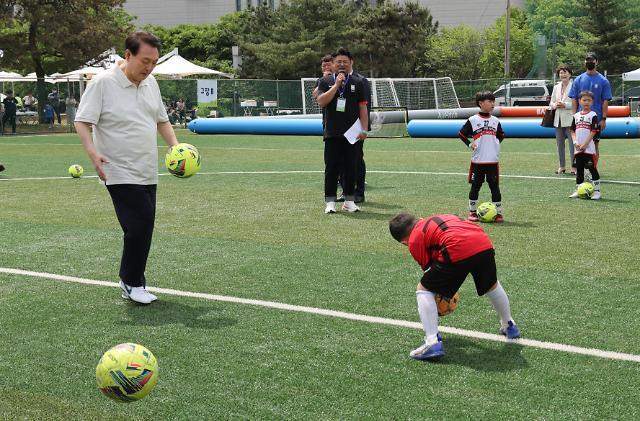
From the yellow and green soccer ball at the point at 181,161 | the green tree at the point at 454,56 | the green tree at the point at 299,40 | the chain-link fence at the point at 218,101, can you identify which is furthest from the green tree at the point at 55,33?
the green tree at the point at 454,56

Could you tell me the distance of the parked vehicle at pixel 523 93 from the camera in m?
41.7

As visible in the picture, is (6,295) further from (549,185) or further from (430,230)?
(549,185)

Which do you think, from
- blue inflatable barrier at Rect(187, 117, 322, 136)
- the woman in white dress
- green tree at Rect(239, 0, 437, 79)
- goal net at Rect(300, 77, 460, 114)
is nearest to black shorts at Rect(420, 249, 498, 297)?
the woman in white dress

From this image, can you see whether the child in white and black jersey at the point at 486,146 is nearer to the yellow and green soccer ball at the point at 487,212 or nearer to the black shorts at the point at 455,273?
the yellow and green soccer ball at the point at 487,212

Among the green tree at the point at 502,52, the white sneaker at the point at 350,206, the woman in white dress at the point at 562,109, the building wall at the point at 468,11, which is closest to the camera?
the white sneaker at the point at 350,206

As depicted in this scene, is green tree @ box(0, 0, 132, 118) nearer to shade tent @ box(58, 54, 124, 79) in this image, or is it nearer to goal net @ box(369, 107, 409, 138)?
shade tent @ box(58, 54, 124, 79)

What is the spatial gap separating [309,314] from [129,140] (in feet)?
6.54

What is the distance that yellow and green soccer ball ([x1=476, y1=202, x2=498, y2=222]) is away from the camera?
397 inches

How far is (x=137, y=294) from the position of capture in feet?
21.6

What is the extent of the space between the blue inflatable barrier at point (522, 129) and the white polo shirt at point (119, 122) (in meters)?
19.6

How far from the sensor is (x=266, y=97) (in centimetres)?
4272

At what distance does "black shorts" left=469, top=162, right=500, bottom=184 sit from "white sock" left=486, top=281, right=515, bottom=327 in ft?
16.2

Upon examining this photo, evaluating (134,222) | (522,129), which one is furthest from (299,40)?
(134,222)

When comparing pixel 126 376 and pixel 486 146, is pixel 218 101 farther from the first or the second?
pixel 126 376
